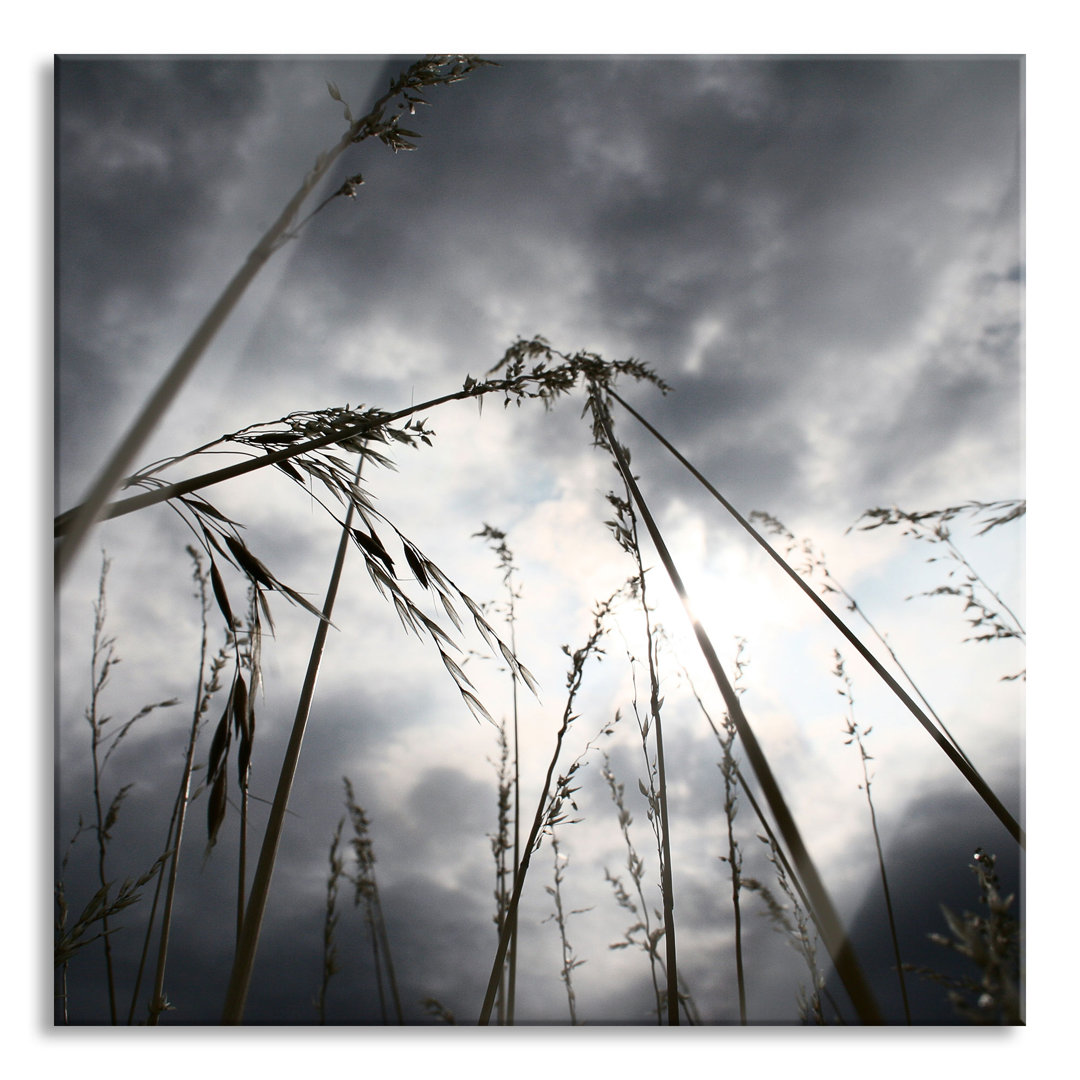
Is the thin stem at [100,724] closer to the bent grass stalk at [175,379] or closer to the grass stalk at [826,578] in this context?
the bent grass stalk at [175,379]

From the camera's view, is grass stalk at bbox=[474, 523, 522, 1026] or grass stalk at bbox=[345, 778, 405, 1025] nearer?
grass stalk at bbox=[474, 523, 522, 1026]

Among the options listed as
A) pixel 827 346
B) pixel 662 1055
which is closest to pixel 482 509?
pixel 827 346

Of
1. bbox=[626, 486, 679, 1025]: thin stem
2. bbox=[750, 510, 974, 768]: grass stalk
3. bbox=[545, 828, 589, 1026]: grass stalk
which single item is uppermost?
bbox=[750, 510, 974, 768]: grass stalk

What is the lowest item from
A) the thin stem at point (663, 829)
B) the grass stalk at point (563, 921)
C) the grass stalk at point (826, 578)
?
the grass stalk at point (563, 921)

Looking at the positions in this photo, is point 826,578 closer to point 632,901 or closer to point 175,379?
point 632,901

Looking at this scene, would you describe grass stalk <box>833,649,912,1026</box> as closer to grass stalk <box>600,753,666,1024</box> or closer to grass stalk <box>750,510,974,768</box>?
grass stalk <box>750,510,974,768</box>

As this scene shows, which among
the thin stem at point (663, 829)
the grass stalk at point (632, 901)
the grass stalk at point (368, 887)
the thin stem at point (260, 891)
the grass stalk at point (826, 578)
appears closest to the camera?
the thin stem at point (260, 891)

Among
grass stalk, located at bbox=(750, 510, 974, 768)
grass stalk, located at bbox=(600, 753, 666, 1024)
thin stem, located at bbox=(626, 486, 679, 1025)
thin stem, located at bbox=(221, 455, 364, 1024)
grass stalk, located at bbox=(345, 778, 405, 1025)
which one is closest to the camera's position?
thin stem, located at bbox=(221, 455, 364, 1024)

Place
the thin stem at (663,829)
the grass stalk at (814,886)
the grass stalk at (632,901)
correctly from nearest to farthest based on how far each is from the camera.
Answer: the grass stalk at (814,886)
the thin stem at (663,829)
the grass stalk at (632,901)

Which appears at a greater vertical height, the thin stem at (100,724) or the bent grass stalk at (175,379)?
the bent grass stalk at (175,379)

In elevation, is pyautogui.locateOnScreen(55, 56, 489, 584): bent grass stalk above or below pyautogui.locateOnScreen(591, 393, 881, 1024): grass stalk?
above

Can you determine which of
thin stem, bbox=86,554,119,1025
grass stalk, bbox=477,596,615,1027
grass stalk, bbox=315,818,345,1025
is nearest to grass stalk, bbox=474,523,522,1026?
grass stalk, bbox=477,596,615,1027

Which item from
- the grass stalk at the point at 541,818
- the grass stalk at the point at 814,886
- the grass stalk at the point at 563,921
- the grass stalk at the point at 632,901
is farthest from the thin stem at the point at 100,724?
the grass stalk at the point at 814,886

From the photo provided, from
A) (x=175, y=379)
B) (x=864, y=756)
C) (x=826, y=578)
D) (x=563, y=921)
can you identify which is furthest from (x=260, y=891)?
(x=826, y=578)
